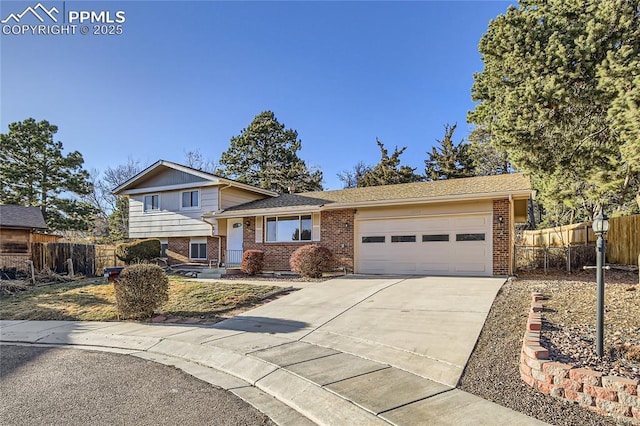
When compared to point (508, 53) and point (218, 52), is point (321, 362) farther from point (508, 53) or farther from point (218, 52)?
point (218, 52)

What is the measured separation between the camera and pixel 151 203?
20.6m

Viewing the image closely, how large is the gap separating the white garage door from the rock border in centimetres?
836

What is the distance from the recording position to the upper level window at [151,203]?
2039cm

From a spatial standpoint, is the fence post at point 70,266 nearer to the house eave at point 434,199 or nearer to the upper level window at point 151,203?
the upper level window at point 151,203

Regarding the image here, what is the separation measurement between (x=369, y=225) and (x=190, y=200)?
10.2 m

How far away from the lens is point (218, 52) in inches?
512

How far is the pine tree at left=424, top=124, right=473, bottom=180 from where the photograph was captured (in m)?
29.8

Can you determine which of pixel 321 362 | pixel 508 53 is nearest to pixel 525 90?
pixel 508 53

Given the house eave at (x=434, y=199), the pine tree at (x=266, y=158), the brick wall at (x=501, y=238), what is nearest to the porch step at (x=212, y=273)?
the house eave at (x=434, y=199)

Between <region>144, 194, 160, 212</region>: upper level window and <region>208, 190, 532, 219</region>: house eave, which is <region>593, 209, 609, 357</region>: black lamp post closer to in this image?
<region>208, 190, 532, 219</region>: house eave

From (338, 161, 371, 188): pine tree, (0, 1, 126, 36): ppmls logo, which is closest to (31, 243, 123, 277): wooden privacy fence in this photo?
(0, 1, 126, 36): ppmls logo

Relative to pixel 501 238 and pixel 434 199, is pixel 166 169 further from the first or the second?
pixel 501 238

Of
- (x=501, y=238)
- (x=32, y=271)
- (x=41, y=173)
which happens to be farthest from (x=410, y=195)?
(x=41, y=173)

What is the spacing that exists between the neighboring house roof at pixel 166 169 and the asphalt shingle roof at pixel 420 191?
1474 mm
